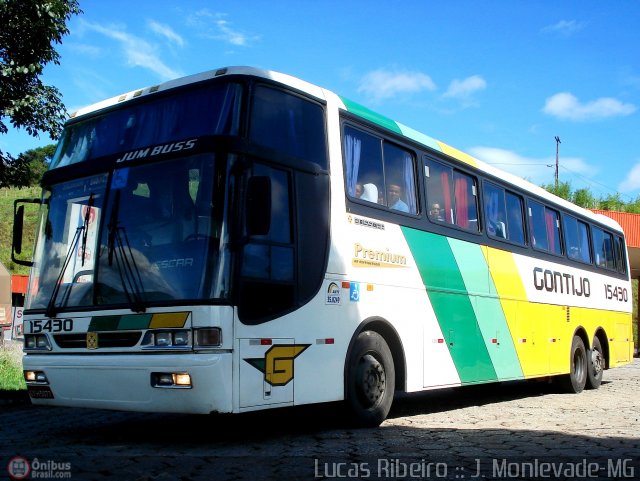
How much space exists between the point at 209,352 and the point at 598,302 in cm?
1143

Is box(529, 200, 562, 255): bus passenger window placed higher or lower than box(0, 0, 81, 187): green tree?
lower

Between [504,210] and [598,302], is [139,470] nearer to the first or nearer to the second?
[504,210]

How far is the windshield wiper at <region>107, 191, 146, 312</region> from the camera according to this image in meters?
6.48

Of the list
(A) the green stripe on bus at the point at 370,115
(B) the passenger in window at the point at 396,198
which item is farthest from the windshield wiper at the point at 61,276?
(B) the passenger in window at the point at 396,198

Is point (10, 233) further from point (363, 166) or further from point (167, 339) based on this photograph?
point (167, 339)

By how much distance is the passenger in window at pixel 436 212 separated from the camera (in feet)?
30.9

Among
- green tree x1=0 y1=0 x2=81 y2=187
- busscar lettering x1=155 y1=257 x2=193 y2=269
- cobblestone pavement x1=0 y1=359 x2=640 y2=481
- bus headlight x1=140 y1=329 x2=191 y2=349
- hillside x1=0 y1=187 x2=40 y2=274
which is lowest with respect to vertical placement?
cobblestone pavement x1=0 y1=359 x2=640 y2=481

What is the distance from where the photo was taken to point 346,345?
7.43 metres

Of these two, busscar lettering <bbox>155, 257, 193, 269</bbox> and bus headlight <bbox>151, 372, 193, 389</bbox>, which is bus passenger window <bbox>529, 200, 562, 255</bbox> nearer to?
busscar lettering <bbox>155, 257, 193, 269</bbox>

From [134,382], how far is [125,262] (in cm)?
107

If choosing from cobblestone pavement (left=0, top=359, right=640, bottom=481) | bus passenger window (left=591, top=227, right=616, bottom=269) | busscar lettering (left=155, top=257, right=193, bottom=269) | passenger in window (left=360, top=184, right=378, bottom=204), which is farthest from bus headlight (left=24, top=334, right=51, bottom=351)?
bus passenger window (left=591, top=227, right=616, bottom=269)

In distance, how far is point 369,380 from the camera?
7.77 meters

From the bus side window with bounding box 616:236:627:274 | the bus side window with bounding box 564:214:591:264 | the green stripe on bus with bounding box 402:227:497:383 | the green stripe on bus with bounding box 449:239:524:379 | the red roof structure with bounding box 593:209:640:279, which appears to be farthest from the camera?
the red roof structure with bounding box 593:209:640:279

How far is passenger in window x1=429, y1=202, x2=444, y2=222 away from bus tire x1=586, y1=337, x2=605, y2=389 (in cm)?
654
